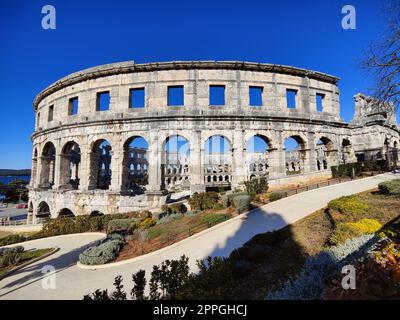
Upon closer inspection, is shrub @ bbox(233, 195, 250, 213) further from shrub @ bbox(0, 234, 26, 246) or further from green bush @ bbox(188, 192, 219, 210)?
shrub @ bbox(0, 234, 26, 246)

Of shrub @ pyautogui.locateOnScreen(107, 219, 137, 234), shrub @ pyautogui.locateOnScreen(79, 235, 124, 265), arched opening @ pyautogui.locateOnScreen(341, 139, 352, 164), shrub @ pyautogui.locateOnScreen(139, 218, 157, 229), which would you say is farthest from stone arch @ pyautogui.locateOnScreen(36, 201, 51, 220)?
arched opening @ pyautogui.locateOnScreen(341, 139, 352, 164)

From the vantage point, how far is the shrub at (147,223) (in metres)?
13.5

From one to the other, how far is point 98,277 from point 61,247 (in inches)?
292

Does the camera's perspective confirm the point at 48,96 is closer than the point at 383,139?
No

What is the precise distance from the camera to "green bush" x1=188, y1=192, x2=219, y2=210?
14820 millimetres

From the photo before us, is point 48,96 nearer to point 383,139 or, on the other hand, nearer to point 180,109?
point 180,109

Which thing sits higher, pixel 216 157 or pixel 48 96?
pixel 48 96

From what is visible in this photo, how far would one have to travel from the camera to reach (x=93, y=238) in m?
14.1

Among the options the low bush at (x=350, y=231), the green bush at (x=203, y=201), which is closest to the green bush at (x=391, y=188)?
the low bush at (x=350, y=231)

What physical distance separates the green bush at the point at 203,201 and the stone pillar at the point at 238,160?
411cm
